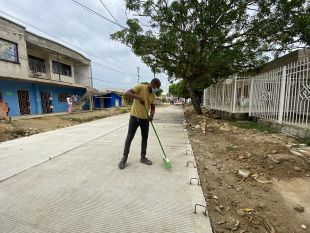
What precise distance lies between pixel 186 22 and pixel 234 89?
12.9 ft

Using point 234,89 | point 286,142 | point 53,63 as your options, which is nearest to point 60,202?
point 286,142

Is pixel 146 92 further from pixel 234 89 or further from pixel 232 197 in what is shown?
pixel 234 89

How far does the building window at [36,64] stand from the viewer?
1858cm

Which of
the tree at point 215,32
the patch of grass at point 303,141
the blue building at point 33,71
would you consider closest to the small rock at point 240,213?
the patch of grass at point 303,141

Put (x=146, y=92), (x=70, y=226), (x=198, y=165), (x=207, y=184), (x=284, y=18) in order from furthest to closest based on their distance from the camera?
(x=284, y=18) → (x=198, y=165) → (x=146, y=92) → (x=207, y=184) → (x=70, y=226)

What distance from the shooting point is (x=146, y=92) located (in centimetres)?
396

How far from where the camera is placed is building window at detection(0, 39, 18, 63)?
47.0ft

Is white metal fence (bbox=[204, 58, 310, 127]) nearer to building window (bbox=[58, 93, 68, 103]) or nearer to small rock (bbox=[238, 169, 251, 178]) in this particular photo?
small rock (bbox=[238, 169, 251, 178])

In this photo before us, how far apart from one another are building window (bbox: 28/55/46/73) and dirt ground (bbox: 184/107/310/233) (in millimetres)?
18272

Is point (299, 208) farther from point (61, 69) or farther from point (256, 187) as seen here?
point (61, 69)

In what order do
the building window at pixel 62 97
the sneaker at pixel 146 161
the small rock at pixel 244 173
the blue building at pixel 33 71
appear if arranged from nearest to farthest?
the small rock at pixel 244 173
the sneaker at pixel 146 161
the blue building at pixel 33 71
the building window at pixel 62 97

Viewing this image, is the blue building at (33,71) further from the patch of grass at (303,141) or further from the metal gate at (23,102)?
the patch of grass at (303,141)

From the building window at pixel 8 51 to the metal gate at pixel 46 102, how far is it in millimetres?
4834

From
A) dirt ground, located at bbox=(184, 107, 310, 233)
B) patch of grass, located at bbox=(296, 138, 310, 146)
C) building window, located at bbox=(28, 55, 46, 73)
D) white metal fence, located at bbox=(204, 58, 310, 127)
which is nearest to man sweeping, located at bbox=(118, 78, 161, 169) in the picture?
dirt ground, located at bbox=(184, 107, 310, 233)
